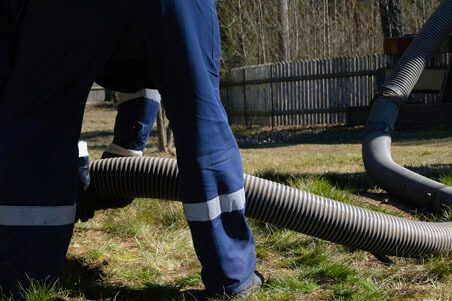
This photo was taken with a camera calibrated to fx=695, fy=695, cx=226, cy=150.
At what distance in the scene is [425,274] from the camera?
118 inches

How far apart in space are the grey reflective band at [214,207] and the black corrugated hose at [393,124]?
6.45 feet

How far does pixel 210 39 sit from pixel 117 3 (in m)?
0.37

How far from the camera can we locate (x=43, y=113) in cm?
254

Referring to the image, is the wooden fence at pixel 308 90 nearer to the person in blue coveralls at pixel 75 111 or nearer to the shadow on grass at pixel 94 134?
the shadow on grass at pixel 94 134

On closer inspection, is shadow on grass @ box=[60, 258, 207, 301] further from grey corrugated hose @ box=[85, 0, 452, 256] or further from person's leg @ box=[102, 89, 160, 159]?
person's leg @ box=[102, 89, 160, 159]

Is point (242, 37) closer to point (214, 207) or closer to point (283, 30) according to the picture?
point (283, 30)

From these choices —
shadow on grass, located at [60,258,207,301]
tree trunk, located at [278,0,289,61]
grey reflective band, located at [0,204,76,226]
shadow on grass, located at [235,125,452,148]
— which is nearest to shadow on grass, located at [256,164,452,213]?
shadow on grass, located at [60,258,207,301]

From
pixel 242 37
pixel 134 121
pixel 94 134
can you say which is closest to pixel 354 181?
pixel 134 121

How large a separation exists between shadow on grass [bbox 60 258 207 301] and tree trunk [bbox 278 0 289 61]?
15162 mm

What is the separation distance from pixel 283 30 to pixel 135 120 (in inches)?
592

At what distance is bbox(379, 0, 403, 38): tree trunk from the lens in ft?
53.2

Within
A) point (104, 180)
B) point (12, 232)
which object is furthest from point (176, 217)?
point (12, 232)

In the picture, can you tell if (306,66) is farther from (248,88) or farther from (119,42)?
(119,42)

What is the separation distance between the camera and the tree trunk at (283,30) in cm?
1767
